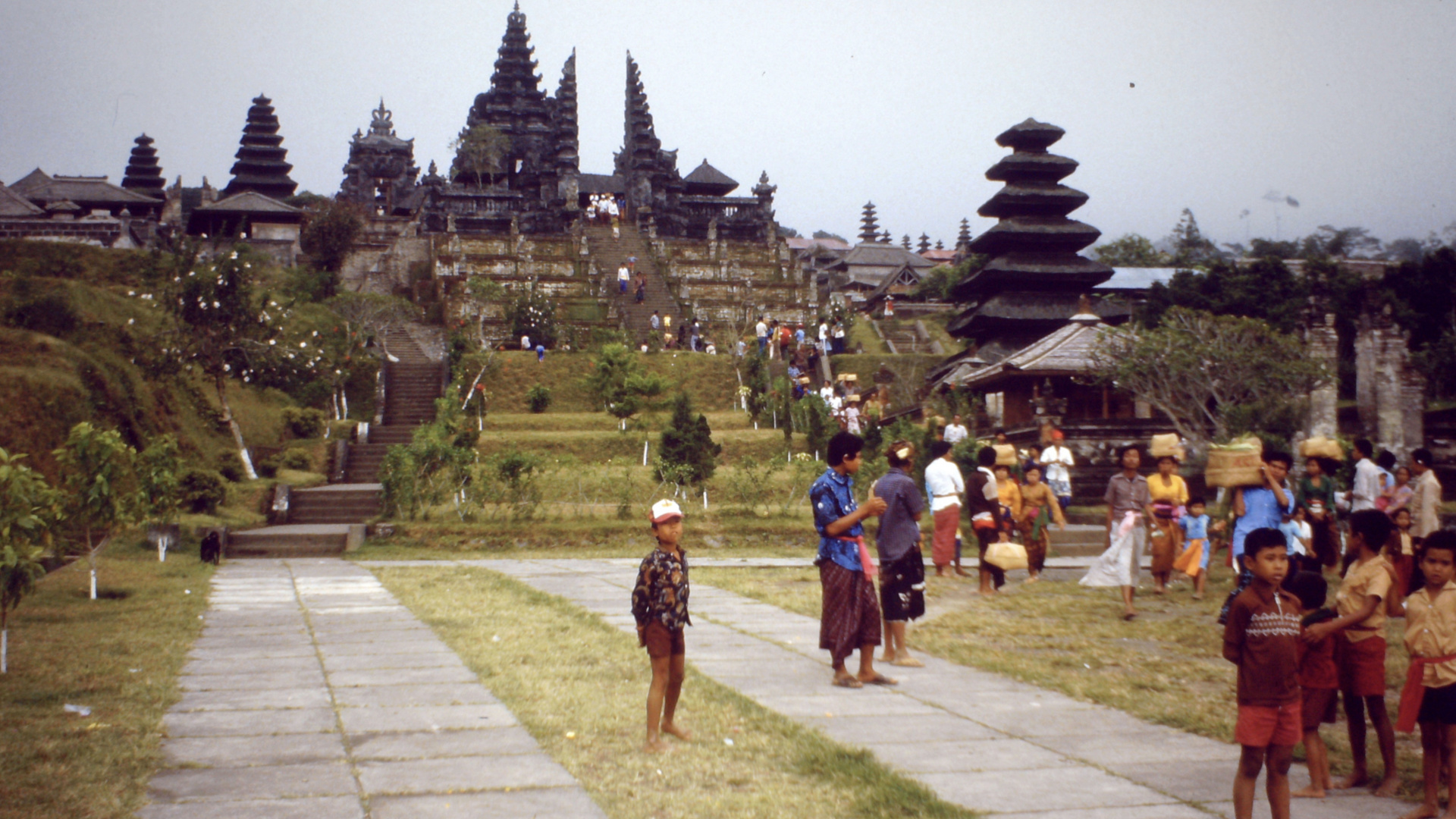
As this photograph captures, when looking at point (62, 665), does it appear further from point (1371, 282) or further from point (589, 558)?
point (1371, 282)

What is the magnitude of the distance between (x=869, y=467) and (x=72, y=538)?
10.8 m

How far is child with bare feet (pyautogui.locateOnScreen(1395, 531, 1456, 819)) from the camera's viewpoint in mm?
5094

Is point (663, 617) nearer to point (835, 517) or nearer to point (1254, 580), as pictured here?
point (835, 517)

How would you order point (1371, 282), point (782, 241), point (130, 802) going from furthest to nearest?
point (782, 241), point (1371, 282), point (130, 802)

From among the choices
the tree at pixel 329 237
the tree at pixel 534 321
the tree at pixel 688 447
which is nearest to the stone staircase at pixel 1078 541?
the tree at pixel 688 447

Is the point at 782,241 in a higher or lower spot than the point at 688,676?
higher

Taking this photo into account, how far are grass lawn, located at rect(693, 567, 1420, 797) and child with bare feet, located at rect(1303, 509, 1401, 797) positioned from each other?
219 millimetres

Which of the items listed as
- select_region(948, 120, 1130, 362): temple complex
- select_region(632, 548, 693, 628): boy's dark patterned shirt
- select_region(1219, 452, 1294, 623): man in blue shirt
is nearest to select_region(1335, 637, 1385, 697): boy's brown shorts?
select_region(632, 548, 693, 628): boy's dark patterned shirt

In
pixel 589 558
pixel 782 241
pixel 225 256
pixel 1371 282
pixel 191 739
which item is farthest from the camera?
pixel 782 241

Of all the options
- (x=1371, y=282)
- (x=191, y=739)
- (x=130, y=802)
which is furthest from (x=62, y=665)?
(x=1371, y=282)

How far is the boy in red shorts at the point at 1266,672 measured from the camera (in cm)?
477

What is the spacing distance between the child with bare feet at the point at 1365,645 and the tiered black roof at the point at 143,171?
A: 65.2m

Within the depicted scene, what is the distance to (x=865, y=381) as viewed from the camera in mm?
36344

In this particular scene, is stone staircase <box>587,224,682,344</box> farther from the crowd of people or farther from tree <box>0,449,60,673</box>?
tree <box>0,449,60,673</box>
